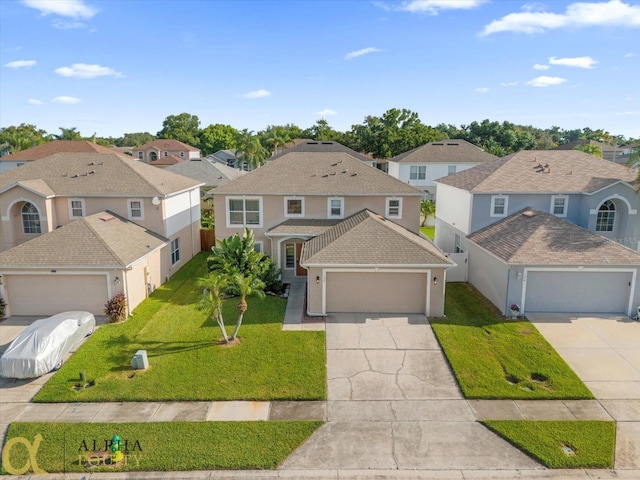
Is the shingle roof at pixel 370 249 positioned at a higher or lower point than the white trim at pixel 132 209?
lower

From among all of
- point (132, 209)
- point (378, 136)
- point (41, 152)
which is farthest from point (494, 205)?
point (41, 152)

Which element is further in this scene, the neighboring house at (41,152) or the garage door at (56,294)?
the neighboring house at (41,152)

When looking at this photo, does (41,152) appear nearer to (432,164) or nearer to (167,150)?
(167,150)

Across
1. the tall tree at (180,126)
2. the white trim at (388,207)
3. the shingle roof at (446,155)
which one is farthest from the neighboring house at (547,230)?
the tall tree at (180,126)

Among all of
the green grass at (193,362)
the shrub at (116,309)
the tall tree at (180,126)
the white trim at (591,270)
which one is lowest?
the green grass at (193,362)

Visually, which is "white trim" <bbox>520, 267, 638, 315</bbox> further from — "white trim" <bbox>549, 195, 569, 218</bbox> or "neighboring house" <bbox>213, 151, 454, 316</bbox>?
"white trim" <bbox>549, 195, 569, 218</bbox>

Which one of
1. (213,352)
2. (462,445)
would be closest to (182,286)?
(213,352)

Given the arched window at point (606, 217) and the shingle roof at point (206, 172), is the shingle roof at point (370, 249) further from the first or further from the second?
the shingle roof at point (206, 172)

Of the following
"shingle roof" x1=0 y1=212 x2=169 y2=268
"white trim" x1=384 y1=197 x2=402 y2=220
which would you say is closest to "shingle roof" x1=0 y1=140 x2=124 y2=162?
"shingle roof" x1=0 y1=212 x2=169 y2=268
